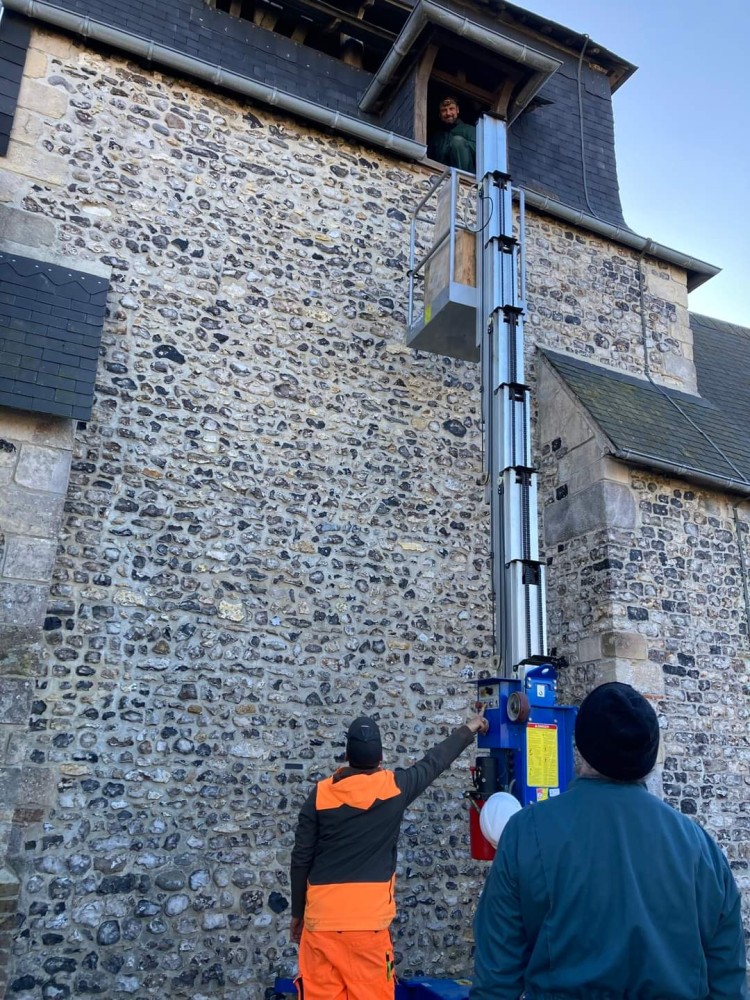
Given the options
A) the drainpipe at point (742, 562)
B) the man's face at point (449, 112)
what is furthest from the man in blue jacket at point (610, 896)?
the man's face at point (449, 112)

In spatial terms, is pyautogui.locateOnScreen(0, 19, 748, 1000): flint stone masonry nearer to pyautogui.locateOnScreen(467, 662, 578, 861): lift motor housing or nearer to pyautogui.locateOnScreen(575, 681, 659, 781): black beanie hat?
pyautogui.locateOnScreen(467, 662, 578, 861): lift motor housing

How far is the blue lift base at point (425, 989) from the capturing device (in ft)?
14.0

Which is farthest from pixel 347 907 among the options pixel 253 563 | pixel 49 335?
pixel 49 335

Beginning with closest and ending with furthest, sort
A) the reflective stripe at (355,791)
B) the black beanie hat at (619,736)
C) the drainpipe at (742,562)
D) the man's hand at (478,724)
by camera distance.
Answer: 1. the black beanie hat at (619,736)
2. the reflective stripe at (355,791)
3. the man's hand at (478,724)
4. the drainpipe at (742,562)

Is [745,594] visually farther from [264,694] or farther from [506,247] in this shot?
[264,694]

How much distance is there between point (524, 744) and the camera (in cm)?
407

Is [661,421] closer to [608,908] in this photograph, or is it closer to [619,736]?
[619,736]

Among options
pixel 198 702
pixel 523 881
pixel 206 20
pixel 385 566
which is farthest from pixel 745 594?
pixel 206 20

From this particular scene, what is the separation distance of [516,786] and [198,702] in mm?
2230

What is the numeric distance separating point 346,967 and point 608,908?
6.89 feet

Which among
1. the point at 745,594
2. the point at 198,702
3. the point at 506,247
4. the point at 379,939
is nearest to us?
the point at 379,939

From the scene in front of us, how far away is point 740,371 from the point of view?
33.2ft

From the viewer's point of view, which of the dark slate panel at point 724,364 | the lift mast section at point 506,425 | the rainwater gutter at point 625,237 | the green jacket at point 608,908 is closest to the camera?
the green jacket at point 608,908

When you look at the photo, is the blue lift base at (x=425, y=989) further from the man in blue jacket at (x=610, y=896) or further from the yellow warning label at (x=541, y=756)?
the man in blue jacket at (x=610, y=896)
